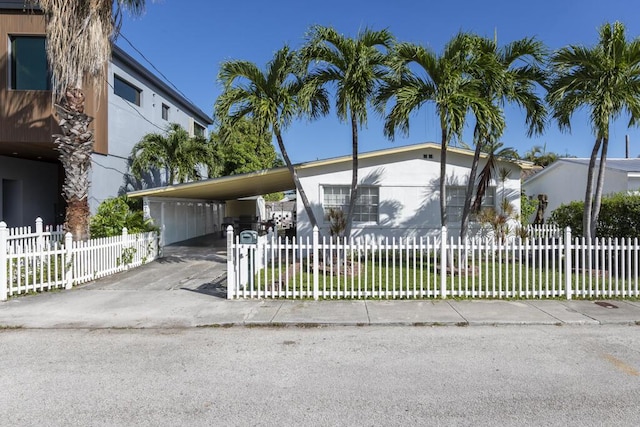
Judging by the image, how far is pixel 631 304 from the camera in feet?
23.9

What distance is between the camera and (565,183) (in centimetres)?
2131

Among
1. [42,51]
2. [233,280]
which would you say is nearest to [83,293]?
[233,280]

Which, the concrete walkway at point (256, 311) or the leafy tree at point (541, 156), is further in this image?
the leafy tree at point (541, 156)

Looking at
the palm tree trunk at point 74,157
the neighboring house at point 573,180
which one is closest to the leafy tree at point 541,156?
the neighboring house at point 573,180

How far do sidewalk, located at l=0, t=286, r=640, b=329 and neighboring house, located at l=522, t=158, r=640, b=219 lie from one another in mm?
10429

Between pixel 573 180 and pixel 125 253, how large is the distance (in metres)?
20.3

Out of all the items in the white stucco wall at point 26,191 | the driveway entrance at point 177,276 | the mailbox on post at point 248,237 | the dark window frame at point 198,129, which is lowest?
the driveway entrance at point 177,276

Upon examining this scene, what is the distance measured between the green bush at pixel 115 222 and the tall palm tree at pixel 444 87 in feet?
26.9

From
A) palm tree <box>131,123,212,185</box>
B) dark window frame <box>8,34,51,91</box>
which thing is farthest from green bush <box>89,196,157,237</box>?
dark window frame <box>8,34,51,91</box>

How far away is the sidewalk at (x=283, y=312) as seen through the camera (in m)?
6.32

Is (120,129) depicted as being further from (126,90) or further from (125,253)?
(125,253)

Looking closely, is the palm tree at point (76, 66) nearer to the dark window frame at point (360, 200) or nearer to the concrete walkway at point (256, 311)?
the concrete walkway at point (256, 311)

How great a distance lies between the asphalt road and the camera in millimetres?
3496

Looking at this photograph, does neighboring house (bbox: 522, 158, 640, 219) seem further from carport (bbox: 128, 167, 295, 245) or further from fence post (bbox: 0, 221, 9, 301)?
fence post (bbox: 0, 221, 9, 301)
